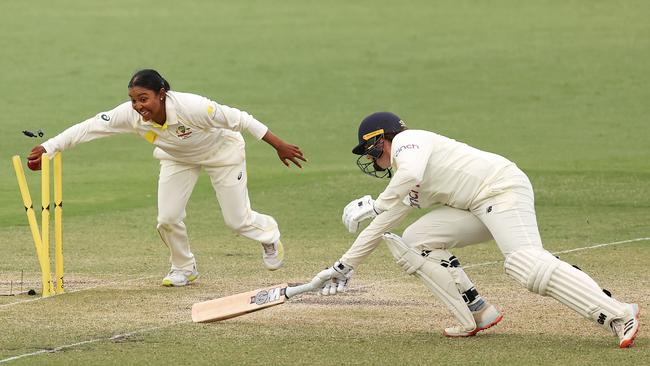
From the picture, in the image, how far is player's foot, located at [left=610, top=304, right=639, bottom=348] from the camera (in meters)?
7.70

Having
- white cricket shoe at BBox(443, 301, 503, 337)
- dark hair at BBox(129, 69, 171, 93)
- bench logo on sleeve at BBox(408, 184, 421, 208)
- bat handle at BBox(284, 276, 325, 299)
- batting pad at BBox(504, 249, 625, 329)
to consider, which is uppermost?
dark hair at BBox(129, 69, 171, 93)

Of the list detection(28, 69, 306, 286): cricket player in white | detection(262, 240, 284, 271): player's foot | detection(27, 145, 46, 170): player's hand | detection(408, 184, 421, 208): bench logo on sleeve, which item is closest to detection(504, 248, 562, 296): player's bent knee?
detection(408, 184, 421, 208): bench logo on sleeve

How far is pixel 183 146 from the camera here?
9789 millimetres

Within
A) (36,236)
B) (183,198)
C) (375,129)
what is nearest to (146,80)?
(183,198)

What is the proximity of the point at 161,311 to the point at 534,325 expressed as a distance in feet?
8.03

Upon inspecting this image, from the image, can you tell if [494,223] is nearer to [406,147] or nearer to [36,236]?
[406,147]

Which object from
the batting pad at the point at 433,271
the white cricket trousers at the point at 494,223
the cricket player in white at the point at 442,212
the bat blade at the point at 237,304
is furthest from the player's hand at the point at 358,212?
the bat blade at the point at 237,304

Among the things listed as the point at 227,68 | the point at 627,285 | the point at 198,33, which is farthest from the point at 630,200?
the point at 198,33

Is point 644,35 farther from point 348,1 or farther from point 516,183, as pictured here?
point 516,183

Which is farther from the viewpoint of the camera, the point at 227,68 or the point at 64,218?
the point at 227,68

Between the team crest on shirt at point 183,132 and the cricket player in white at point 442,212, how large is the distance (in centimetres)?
171

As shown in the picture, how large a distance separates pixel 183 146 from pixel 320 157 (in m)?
8.05

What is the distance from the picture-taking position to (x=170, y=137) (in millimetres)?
9672

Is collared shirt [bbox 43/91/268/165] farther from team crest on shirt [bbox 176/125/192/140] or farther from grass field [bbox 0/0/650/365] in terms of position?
grass field [bbox 0/0/650/365]
